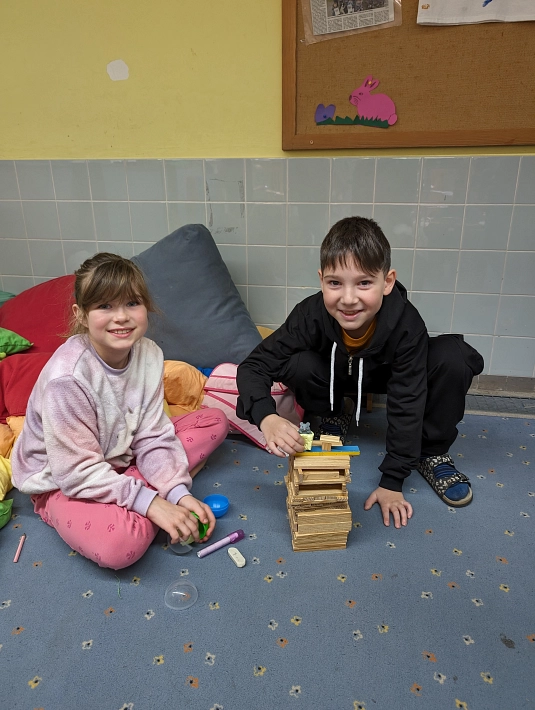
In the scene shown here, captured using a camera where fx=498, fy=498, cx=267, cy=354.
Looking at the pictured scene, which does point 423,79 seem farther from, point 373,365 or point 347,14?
point 373,365

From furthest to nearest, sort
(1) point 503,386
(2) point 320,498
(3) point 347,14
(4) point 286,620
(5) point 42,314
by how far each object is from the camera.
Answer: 1. (1) point 503,386
2. (5) point 42,314
3. (3) point 347,14
4. (2) point 320,498
5. (4) point 286,620

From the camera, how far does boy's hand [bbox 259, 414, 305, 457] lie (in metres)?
1.03

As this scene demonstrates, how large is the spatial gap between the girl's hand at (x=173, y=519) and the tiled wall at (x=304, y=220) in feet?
3.42

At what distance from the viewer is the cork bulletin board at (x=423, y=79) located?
60.1 inches

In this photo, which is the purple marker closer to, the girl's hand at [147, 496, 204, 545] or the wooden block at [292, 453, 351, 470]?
the girl's hand at [147, 496, 204, 545]

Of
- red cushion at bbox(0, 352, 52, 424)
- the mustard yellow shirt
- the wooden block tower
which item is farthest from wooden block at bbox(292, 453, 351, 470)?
red cushion at bbox(0, 352, 52, 424)

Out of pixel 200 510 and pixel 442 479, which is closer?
pixel 200 510

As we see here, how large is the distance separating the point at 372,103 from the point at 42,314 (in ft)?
4.34

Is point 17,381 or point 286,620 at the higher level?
point 17,381

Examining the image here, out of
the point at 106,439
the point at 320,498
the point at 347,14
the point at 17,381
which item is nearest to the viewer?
the point at 320,498

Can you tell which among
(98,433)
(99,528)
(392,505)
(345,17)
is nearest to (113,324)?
(98,433)

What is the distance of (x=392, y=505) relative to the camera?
3.98 ft

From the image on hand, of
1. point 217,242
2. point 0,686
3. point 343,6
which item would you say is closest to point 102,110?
point 217,242

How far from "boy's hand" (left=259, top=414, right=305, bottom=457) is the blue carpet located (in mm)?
245
